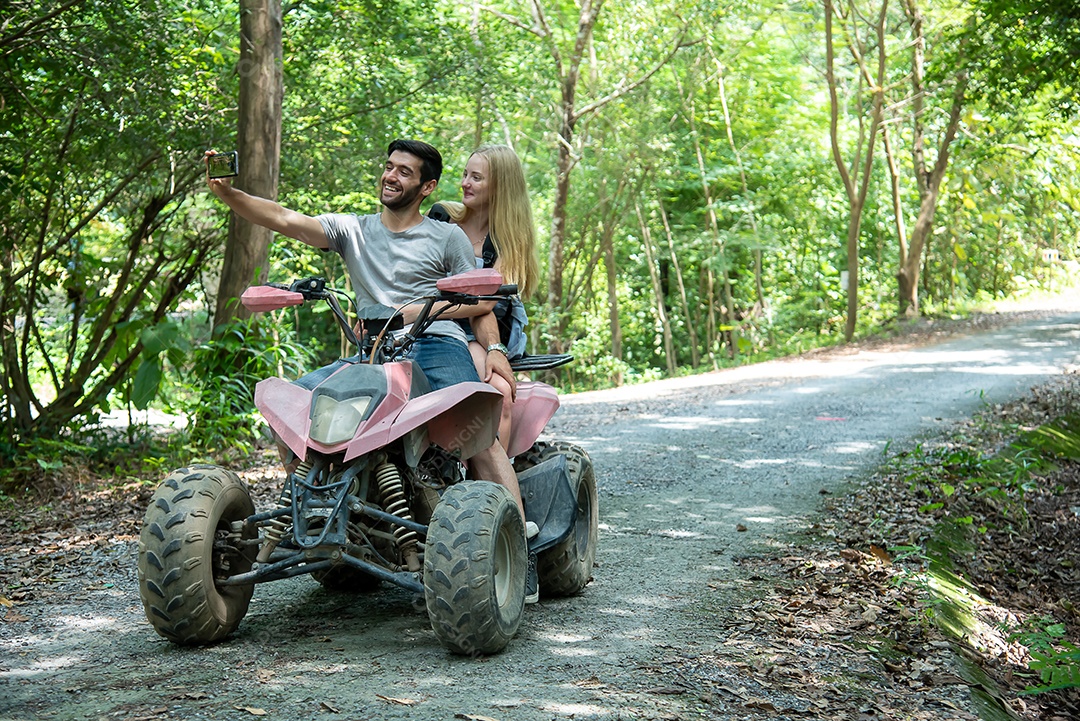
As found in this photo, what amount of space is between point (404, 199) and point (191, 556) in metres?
1.73

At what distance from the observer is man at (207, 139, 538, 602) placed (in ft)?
14.9

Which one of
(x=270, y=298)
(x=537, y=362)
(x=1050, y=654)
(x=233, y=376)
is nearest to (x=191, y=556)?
(x=270, y=298)

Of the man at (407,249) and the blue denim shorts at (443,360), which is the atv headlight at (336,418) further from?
the man at (407,249)

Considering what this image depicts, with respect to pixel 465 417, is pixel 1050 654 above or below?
below

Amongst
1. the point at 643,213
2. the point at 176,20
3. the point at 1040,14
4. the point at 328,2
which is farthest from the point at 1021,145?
the point at 176,20

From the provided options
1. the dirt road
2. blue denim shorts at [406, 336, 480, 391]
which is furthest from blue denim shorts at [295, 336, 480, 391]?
the dirt road

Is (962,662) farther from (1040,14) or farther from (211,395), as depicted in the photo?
(1040,14)

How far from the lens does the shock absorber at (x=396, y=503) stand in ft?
13.4

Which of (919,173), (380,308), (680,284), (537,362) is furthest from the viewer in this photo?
(680,284)

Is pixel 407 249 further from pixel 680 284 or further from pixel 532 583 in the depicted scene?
pixel 680 284

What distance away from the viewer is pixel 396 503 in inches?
161

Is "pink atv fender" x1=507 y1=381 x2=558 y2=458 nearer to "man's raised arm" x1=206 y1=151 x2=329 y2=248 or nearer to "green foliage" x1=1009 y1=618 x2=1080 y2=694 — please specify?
"man's raised arm" x1=206 y1=151 x2=329 y2=248

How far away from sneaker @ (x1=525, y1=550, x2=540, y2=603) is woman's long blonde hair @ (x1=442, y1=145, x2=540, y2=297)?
A: 1.25 metres

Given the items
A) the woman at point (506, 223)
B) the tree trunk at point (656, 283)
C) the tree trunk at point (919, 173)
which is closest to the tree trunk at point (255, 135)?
the woman at point (506, 223)
